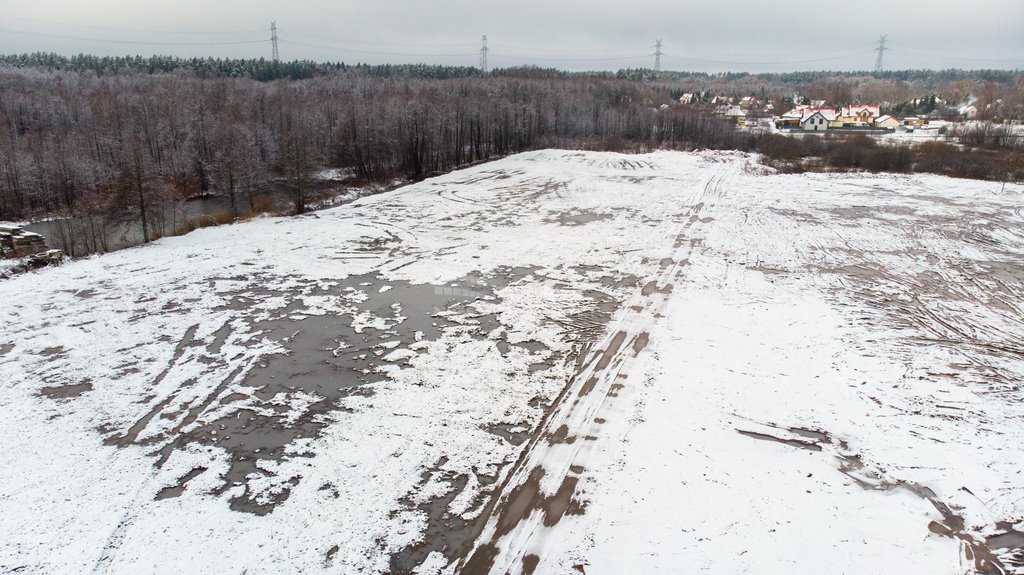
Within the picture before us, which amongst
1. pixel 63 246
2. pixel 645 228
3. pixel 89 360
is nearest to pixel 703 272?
pixel 645 228

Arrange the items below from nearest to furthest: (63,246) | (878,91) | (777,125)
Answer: (63,246)
(777,125)
(878,91)

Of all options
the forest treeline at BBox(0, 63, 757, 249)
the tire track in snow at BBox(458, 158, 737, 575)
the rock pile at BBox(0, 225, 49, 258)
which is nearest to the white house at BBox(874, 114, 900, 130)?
the forest treeline at BBox(0, 63, 757, 249)

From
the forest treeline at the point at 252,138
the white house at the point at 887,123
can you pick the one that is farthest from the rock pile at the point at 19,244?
the white house at the point at 887,123

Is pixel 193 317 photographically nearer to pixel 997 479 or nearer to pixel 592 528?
pixel 592 528

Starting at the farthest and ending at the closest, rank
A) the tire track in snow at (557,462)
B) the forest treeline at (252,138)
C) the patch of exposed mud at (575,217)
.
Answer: the forest treeline at (252,138) < the patch of exposed mud at (575,217) < the tire track in snow at (557,462)

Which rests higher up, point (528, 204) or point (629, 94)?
point (629, 94)

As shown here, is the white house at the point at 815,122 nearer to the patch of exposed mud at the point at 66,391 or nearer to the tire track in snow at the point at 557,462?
the tire track in snow at the point at 557,462

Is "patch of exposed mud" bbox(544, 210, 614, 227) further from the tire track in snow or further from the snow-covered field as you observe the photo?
the tire track in snow
